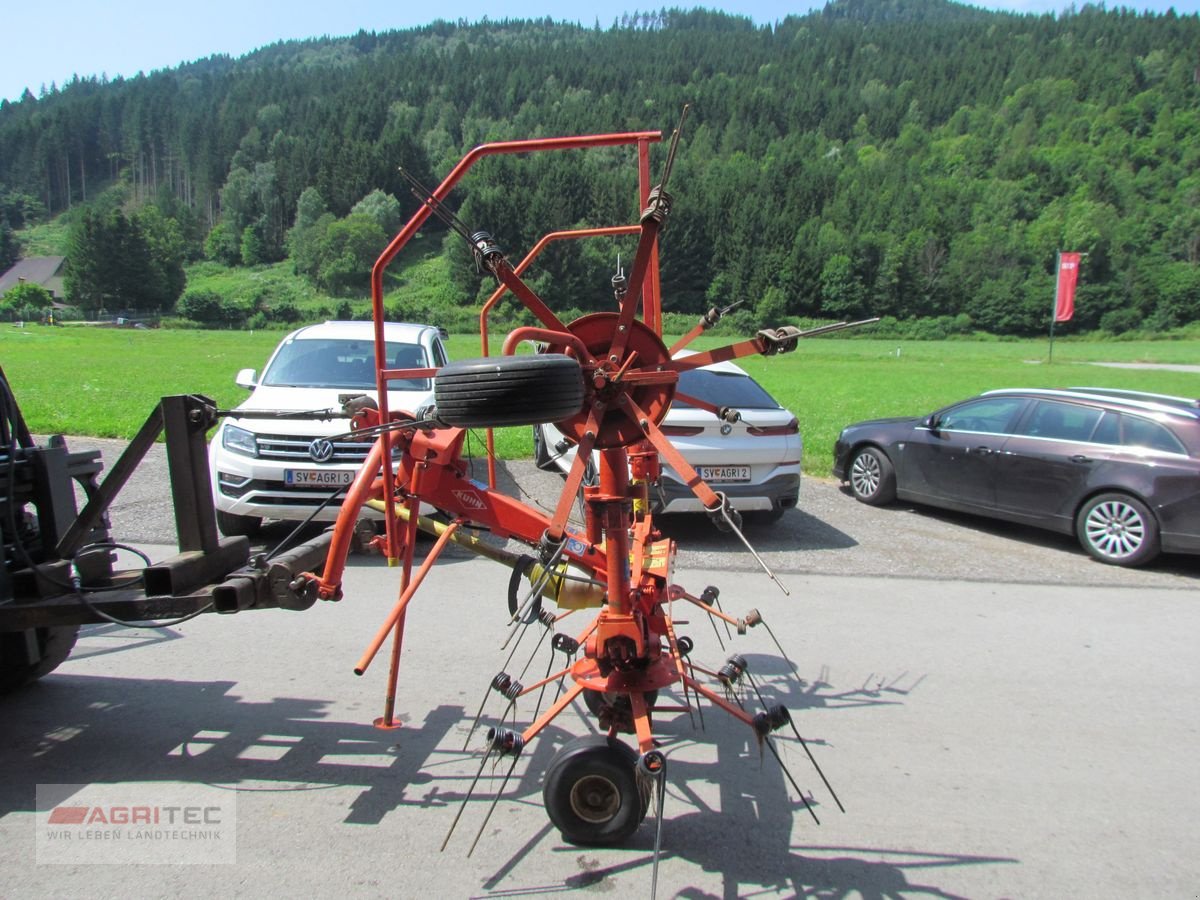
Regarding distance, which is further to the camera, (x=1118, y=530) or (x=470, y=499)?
(x=1118, y=530)

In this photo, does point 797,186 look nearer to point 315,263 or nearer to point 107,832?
point 315,263

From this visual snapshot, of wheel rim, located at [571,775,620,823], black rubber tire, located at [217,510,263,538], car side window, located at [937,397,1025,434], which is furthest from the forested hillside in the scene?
wheel rim, located at [571,775,620,823]

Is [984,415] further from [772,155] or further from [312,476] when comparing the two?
[772,155]

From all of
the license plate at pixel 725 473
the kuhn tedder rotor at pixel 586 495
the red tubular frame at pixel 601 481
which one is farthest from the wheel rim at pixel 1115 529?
the red tubular frame at pixel 601 481

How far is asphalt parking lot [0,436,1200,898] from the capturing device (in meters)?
3.12

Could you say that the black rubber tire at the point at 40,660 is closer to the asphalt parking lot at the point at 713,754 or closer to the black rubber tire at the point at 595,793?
the asphalt parking lot at the point at 713,754

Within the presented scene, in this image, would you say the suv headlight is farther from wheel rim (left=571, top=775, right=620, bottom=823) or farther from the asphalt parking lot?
wheel rim (left=571, top=775, right=620, bottom=823)

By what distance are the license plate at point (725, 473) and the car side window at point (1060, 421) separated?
9.78ft

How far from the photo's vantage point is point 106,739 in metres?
4.04

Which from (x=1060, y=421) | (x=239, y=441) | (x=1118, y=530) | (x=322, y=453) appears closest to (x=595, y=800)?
(x=322, y=453)

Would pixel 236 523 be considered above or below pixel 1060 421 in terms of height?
below

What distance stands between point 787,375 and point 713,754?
100 ft

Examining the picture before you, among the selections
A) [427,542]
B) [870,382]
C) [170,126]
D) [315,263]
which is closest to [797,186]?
[315,263]

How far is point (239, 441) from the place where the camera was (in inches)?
292
